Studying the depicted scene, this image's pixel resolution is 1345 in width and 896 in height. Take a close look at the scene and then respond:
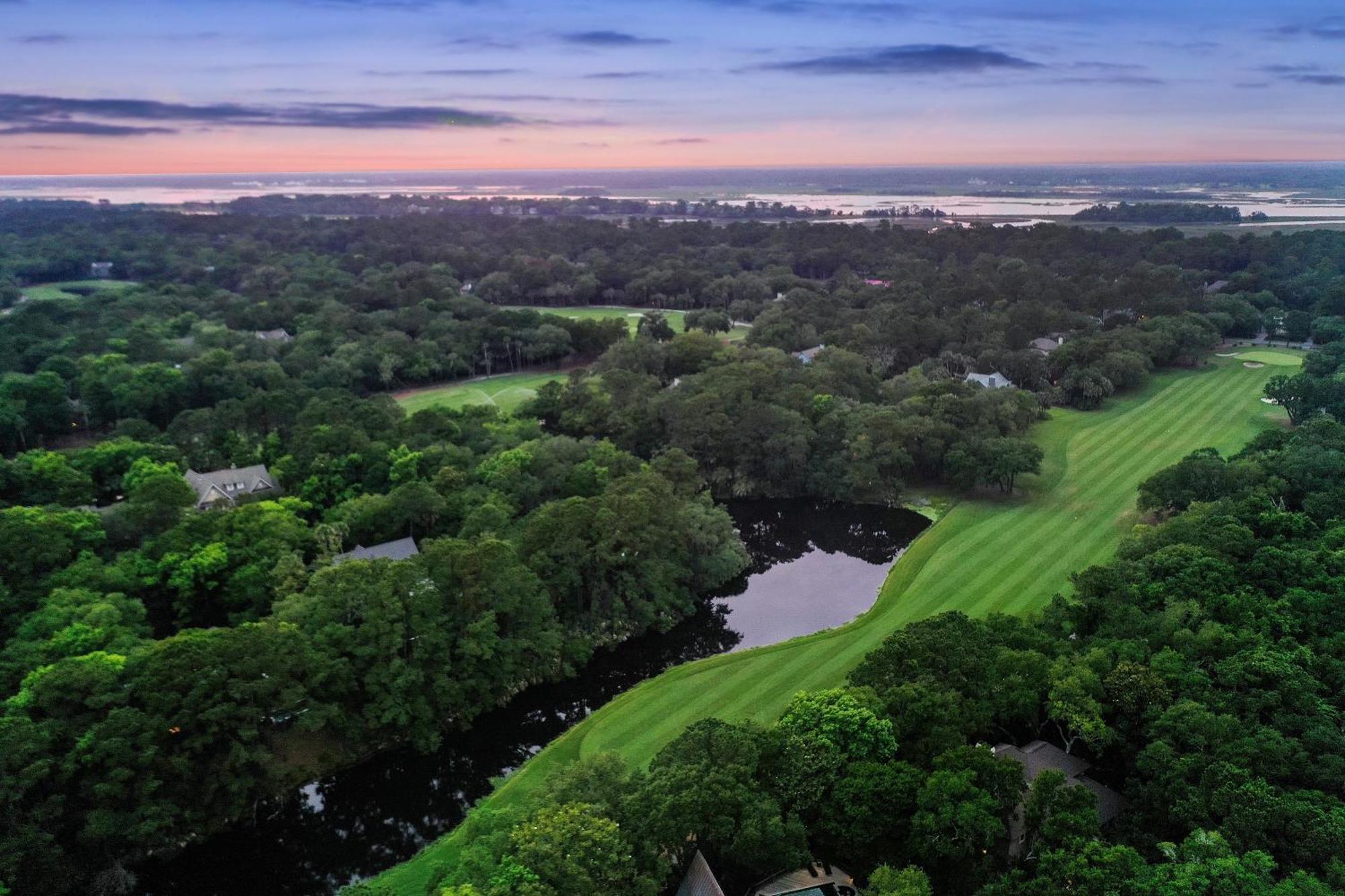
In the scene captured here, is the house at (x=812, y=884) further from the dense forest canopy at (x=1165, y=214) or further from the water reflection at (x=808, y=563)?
the dense forest canopy at (x=1165, y=214)

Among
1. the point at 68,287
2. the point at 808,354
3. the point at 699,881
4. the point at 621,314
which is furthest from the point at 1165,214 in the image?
the point at 68,287

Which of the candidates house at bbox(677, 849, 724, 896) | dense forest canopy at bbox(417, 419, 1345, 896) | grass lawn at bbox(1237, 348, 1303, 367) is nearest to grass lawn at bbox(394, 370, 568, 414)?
dense forest canopy at bbox(417, 419, 1345, 896)

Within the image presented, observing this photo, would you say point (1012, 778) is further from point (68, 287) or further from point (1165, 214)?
point (1165, 214)

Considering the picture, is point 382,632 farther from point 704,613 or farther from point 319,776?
point 704,613

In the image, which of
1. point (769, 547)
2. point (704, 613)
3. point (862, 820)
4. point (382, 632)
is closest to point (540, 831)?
point (862, 820)

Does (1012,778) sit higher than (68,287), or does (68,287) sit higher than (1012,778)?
(68,287)

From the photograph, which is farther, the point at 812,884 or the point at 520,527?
the point at 520,527

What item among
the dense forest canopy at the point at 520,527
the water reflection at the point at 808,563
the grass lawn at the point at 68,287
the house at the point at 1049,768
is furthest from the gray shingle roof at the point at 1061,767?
the grass lawn at the point at 68,287
